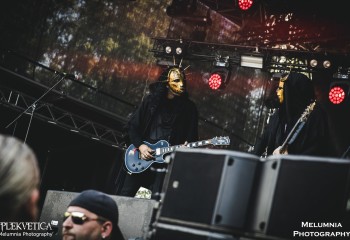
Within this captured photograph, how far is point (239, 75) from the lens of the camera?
13203mm

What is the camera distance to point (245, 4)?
28.9 ft

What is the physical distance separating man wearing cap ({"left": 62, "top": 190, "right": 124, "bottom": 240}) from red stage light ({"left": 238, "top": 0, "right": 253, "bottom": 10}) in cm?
635

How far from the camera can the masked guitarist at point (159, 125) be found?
5.70 metres

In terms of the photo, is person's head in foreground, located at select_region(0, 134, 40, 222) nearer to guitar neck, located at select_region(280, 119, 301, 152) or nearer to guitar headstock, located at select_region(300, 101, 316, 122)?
guitar neck, located at select_region(280, 119, 301, 152)

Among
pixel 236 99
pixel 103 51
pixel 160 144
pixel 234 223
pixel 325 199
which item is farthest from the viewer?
pixel 236 99

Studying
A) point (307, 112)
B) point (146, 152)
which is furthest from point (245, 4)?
point (307, 112)

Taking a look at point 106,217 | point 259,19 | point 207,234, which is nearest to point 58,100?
point 259,19

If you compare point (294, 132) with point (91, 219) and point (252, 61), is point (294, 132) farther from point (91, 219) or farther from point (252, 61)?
point (252, 61)

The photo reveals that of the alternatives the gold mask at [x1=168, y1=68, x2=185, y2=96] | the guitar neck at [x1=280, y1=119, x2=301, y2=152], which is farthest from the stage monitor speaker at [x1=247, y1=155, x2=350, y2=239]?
the gold mask at [x1=168, y1=68, x2=185, y2=96]

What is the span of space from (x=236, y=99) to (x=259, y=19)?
355 centimetres

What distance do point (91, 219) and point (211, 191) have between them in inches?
41.6

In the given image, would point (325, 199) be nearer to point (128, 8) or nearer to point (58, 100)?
point (58, 100)

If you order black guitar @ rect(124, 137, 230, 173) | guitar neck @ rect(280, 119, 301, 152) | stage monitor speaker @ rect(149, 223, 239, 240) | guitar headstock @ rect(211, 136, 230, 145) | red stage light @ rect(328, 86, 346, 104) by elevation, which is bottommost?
stage monitor speaker @ rect(149, 223, 239, 240)

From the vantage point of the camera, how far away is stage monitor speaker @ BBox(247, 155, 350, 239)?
7.58ft
